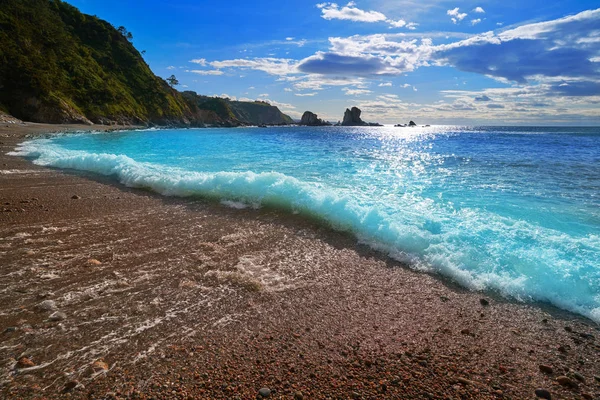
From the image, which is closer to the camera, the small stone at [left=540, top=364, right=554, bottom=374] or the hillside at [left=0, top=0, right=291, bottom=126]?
the small stone at [left=540, top=364, right=554, bottom=374]

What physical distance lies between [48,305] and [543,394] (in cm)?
622

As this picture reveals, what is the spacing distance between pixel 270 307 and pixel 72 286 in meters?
3.23

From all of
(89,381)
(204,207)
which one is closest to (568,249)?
(89,381)

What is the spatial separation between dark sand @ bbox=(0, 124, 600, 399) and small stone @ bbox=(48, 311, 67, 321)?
6 centimetres

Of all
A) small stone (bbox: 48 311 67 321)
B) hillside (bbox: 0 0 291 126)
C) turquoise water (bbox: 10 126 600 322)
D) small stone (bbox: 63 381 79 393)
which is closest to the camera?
small stone (bbox: 63 381 79 393)

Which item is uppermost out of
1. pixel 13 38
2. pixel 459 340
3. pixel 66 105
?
pixel 13 38

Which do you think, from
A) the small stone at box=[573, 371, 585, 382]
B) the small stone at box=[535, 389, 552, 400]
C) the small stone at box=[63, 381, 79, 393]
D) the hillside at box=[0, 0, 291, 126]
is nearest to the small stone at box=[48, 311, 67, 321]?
the small stone at box=[63, 381, 79, 393]

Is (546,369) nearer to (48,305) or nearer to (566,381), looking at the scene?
(566,381)

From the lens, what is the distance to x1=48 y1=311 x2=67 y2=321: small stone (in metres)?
3.84

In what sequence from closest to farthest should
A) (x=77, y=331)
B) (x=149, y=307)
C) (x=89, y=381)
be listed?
(x=89, y=381), (x=77, y=331), (x=149, y=307)

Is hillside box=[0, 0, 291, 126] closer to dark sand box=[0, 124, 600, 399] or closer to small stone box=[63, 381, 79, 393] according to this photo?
dark sand box=[0, 124, 600, 399]

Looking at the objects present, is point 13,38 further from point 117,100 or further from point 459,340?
point 459,340

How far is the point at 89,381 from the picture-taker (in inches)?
115

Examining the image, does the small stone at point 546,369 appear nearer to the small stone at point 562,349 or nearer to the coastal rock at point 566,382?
the coastal rock at point 566,382
